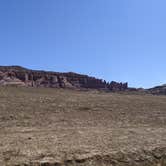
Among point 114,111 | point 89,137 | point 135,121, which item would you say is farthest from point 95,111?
point 89,137

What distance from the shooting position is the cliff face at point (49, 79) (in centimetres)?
8406

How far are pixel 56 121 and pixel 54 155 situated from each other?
22.4 ft

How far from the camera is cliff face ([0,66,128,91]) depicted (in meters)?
84.1

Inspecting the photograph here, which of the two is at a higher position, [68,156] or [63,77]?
[63,77]

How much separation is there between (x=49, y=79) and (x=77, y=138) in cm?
8269

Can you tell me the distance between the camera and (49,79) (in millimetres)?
94562

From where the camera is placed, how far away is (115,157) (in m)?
10.7

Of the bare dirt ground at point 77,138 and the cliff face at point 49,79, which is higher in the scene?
the cliff face at point 49,79

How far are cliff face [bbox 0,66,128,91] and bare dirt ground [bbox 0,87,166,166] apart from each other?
58932 millimetres

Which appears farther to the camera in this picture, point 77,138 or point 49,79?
point 49,79

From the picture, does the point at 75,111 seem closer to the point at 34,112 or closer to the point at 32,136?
the point at 34,112

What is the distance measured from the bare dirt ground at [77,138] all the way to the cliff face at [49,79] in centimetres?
5893

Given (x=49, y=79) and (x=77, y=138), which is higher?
(x=49, y=79)

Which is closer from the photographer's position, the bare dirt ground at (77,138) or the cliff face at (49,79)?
the bare dirt ground at (77,138)
